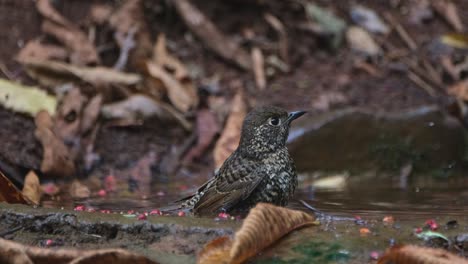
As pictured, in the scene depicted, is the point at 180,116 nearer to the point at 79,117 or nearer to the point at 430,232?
the point at 79,117

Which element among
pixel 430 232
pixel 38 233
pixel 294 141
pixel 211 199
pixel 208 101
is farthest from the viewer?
pixel 208 101

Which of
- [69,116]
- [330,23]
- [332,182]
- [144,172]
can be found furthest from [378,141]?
[69,116]

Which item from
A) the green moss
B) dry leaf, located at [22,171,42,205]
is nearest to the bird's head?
dry leaf, located at [22,171,42,205]

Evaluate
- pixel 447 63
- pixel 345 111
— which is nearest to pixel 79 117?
pixel 345 111

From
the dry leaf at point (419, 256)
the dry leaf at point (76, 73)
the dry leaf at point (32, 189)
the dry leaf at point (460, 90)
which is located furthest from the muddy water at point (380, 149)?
the dry leaf at point (419, 256)

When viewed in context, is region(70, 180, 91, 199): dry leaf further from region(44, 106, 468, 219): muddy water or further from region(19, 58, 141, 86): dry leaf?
region(19, 58, 141, 86): dry leaf

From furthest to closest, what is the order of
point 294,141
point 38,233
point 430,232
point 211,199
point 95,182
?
point 294,141 → point 95,182 → point 211,199 → point 38,233 → point 430,232
